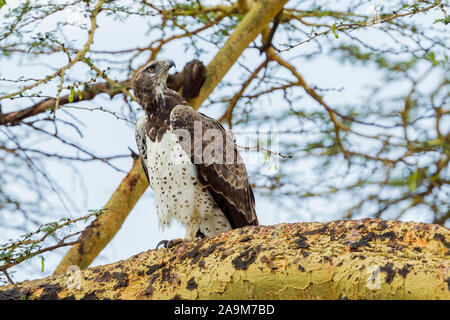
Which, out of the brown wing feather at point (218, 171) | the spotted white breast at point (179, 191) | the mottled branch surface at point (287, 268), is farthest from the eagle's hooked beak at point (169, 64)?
the mottled branch surface at point (287, 268)

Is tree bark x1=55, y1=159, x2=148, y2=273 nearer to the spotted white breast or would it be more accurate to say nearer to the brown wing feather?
the spotted white breast

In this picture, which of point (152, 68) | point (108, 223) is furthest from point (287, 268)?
point (108, 223)

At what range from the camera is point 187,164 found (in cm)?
545

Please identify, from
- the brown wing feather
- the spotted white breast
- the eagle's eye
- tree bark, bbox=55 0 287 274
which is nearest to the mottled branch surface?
the spotted white breast

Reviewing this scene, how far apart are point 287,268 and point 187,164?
2.32m

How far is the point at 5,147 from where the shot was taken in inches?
297

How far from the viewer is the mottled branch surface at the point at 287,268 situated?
3.05 m

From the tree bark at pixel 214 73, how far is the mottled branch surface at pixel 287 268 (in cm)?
231

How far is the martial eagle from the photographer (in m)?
5.48

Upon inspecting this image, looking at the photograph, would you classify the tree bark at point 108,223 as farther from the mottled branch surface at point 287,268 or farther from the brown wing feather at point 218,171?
the mottled branch surface at point 287,268

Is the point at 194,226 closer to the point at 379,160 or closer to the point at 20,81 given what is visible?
the point at 20,81
